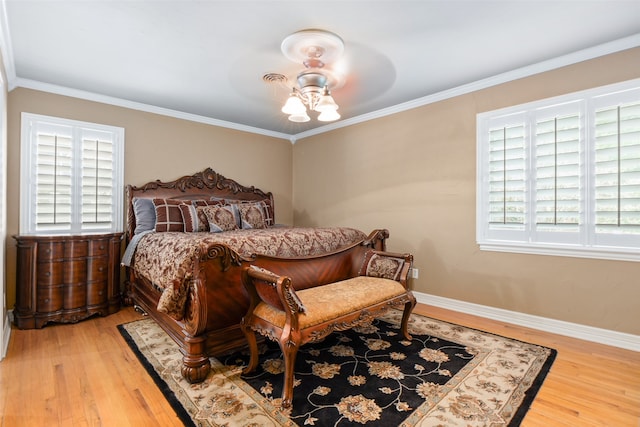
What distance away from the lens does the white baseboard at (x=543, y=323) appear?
255cm

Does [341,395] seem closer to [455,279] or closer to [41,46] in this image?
[455,279]

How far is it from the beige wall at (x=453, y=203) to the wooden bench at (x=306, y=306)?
111 cm

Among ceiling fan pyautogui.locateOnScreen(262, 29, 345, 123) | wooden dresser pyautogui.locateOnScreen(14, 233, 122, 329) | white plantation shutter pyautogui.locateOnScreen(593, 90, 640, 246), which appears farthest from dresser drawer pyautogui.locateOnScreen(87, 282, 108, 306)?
white plantation shutter pyautogui.locateOnScreen(593, 90, 640, 246)

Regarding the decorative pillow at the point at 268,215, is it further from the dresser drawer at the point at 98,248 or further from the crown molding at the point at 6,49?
the crown molding at the point at 6,49

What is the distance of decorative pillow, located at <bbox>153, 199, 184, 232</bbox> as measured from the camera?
3494mm

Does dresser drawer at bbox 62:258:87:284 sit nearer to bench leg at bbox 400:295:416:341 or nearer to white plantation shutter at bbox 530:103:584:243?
bench leg at bbox 400:295:416:341

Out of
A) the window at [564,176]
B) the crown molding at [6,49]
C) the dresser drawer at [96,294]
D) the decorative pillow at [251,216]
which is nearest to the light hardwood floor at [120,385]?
the dresser drawer at [96,294]

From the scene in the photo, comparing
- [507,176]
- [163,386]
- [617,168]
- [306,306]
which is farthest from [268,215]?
[617,168]

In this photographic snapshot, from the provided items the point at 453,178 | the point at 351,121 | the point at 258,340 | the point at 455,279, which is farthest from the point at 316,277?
the point at 351,121

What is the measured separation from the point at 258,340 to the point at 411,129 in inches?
118

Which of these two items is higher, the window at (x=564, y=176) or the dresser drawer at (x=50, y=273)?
the window at (x=564, y=176)

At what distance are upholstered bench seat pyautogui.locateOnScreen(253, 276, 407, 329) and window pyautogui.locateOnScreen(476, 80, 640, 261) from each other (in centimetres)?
145

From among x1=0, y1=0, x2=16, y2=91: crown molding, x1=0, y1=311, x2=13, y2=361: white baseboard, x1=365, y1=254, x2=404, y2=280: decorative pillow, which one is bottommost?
x1=0, y1=311, x2=13, y2=361: white baseboard

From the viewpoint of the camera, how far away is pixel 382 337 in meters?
2.76
